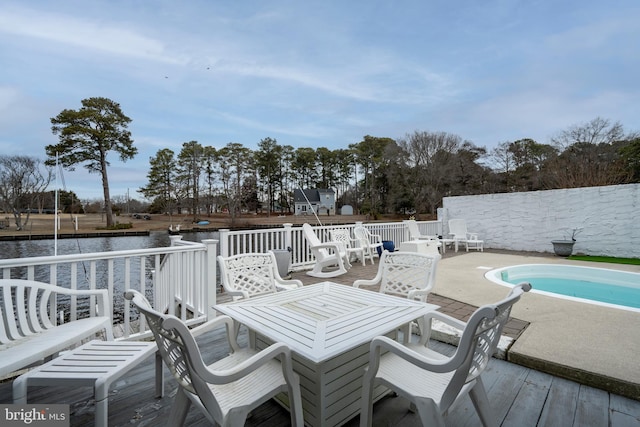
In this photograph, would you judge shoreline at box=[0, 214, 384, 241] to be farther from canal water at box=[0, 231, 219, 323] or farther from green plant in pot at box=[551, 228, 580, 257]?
green plant in pot at box=[551, 228, 580, 257]

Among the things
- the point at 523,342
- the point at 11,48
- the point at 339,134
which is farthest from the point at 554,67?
the point at 339,134

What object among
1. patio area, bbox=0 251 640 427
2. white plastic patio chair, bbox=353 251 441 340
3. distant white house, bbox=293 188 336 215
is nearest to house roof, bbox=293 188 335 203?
distant white house, bbox=293 188 336 215

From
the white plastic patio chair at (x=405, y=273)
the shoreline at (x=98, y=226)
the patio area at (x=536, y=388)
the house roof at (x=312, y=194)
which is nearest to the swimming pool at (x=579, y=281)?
the patio area at (x=536, y=388)

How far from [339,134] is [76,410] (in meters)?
34.7

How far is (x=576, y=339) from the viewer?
242 centimetres

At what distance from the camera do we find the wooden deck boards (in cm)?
156

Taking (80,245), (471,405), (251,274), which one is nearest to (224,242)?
(251,274)

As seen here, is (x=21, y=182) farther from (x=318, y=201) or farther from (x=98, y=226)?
(x=318, y=201)

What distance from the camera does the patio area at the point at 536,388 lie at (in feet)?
5.22

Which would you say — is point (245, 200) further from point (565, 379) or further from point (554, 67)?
point (565, 379)

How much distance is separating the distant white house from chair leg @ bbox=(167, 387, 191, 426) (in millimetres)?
34551

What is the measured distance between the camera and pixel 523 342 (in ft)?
7.75

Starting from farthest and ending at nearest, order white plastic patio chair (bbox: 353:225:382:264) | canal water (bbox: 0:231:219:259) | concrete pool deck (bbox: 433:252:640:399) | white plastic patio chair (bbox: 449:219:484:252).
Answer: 1. canal water (bbox: 0:231:219:259)
2. white plastic patio chair (bbox: 449:219:484:252)
3. white plastic patio chair (bbox: 353:225:382:264)
4. concrete pool deck (bbox: 433:252:640:399)

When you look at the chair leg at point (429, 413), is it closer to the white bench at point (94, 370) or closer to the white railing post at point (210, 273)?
the white bench at point (94, 370)
